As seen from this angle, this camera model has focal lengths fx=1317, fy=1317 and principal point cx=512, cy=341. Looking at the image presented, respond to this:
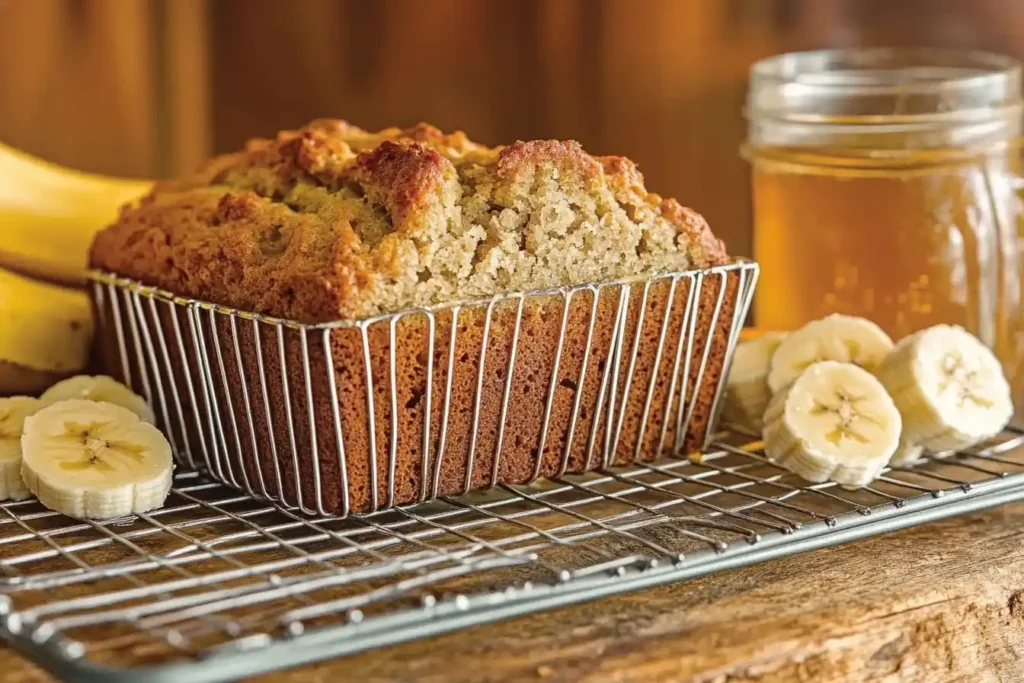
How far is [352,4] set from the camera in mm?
2717

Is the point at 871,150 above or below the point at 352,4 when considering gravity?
below

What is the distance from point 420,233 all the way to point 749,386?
20.6 inches

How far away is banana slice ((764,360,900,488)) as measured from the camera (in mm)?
1391

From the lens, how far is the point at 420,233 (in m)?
1.30

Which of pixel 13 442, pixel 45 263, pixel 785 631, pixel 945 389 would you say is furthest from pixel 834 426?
pixel 45 263

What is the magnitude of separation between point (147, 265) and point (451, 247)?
0.42m

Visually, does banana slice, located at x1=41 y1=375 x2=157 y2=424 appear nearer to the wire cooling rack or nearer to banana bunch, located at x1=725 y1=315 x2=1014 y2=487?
the wire cooling rack

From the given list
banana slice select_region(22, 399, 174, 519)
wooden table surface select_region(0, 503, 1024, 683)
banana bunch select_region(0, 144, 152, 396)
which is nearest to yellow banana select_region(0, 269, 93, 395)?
banana bunch select_region(0, 144, 152, 396)

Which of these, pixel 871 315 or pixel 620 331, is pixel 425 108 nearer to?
pixel 871 315

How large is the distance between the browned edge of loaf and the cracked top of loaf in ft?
0.09

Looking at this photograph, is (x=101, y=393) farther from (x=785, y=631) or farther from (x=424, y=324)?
(x=785, y=631)

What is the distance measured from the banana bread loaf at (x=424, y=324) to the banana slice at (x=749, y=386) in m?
0.09

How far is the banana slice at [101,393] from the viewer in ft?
4.95

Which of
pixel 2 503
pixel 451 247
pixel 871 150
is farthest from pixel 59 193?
pixel 871 150
